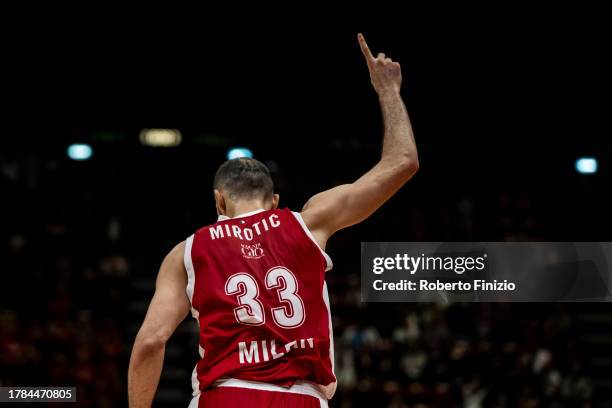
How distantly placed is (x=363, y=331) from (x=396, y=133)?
25.6 feet

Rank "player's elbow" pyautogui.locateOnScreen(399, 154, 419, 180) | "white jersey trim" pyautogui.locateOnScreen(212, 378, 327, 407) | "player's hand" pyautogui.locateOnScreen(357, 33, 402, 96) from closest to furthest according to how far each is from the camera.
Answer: "white jersey trim" pyautogui.locateOnScreen(212, 378, 327, 407), "player's elbow" pyautogui.locateOnScreen(399, 154, 419, 180), "player's hand" pyautogui.locateOnScreen(357, 33, 402, 96)

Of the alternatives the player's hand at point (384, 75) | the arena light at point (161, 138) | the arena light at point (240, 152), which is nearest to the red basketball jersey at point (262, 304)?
the player's hand at point (384, 75)

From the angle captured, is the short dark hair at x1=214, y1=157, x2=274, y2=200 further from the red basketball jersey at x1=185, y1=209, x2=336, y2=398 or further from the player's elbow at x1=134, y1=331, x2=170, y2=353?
the player's elbow at x1=134, y1=331, x2=170, y2=353

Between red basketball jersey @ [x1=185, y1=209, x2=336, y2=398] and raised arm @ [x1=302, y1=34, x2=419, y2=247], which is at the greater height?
raised arm @ [x1=302, y1=34, x2=419, y2=247]

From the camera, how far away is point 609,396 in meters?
12.2

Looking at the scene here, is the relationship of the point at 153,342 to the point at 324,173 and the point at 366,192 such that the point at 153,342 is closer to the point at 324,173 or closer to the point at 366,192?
the point at 366,192

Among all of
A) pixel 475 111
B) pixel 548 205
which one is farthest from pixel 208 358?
pixel 548 205

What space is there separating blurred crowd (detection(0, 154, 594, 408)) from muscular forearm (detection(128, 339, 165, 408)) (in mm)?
6520

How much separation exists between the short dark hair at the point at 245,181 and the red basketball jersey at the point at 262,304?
0.59 ft

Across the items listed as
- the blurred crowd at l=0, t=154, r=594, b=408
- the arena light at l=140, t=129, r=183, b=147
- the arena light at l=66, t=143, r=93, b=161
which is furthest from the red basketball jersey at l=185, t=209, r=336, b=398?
the arena light at l=66, t=143, r=93, b=161

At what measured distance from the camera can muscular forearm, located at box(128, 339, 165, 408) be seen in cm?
370

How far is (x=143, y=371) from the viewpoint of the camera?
372 centimetres

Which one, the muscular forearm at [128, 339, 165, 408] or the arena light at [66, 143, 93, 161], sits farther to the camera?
the arena light at [66, 143, 93, 161]

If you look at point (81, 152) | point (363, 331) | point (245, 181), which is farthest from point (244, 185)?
point (81, 152)
